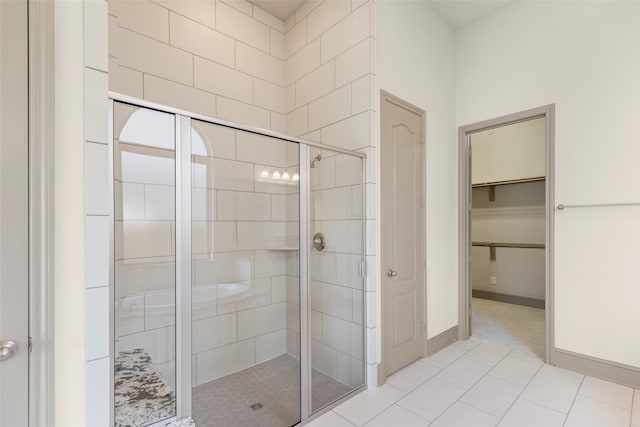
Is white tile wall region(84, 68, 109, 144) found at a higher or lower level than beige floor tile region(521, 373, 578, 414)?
higher

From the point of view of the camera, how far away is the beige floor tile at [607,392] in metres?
1.91

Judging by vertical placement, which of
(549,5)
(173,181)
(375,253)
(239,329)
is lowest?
(239,329)

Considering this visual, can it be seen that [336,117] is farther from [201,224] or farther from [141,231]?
[141,231]

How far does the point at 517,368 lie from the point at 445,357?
538 mm

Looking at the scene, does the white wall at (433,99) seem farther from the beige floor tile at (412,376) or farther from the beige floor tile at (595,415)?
the beige floor tile at (595,415)

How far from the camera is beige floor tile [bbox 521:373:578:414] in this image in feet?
6.20

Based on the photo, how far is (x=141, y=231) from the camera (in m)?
1.69

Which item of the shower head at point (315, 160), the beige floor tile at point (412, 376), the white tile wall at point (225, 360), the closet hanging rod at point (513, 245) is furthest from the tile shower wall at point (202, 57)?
the closet hanging rod at point (513, 245)

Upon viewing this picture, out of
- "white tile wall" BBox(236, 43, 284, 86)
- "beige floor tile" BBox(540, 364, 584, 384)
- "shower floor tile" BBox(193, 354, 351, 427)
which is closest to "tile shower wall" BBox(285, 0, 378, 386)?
"shower floor tile" BBox(193, 354, 351, 427)

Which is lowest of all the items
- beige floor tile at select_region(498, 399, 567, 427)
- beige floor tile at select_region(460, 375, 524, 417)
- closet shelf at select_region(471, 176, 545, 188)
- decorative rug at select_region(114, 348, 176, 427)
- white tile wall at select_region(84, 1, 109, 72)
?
beige floor tile at select_region(460, 375, 524, 417)

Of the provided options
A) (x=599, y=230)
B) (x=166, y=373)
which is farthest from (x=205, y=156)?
(x=599, y=230)

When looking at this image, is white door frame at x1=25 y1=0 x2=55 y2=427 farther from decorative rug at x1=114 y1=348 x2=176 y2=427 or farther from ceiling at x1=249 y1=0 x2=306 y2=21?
ceiling at x1=249 y1=0 x2=306 y2=21

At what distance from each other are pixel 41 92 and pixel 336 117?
1.80 m

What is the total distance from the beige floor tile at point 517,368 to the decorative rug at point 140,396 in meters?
2.31
